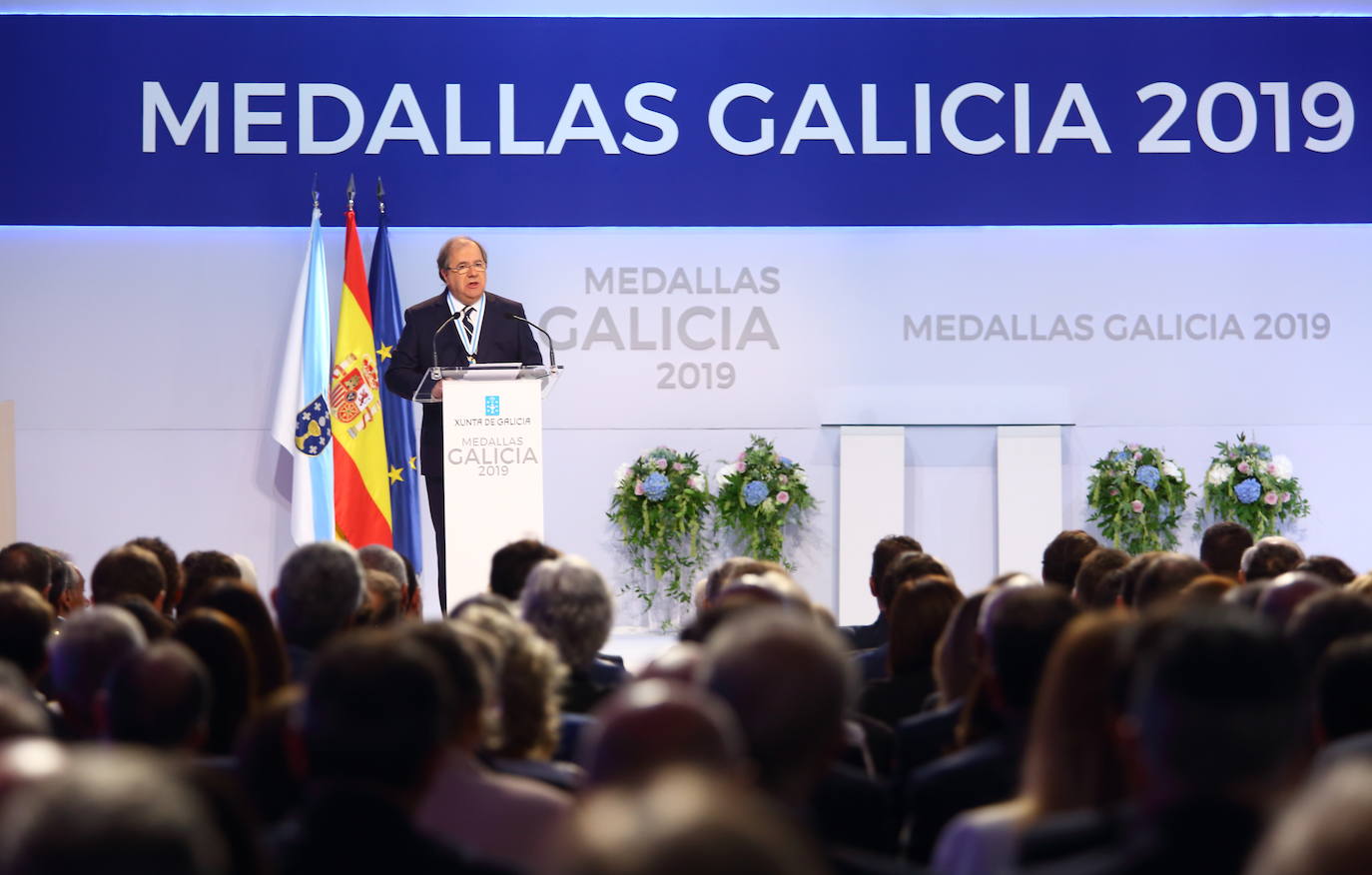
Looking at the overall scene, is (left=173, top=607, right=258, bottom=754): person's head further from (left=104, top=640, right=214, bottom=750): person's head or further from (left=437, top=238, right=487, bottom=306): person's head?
(left=437, top=238, right=487, bottom=306): person's head

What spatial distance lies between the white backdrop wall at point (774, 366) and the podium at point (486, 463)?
8.75ft

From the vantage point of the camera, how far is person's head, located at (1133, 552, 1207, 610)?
4090 mm

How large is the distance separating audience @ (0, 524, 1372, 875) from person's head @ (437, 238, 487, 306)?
13.8ft

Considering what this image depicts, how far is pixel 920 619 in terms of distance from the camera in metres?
4.07

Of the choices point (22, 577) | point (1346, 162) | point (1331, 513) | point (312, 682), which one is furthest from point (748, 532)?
point (312, 682)

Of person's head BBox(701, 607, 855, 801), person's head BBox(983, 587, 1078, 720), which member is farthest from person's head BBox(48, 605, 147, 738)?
person's head BBox(983, 587, 1078, 720)

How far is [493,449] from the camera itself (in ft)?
23.0

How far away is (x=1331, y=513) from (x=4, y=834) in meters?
9.92

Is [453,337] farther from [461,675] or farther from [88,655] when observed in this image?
[461,675]

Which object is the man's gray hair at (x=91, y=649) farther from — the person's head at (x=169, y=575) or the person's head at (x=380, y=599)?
the person's head at (x=169, y=575)

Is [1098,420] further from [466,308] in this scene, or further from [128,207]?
[128,207]

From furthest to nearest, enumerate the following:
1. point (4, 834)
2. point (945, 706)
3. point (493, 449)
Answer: point (493, 449) → point (945, 706) → point (4, 834)

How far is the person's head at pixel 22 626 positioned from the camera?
3.47 metres

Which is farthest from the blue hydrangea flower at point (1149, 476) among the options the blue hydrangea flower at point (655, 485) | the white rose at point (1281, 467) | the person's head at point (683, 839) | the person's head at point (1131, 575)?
the person's head at point (683, 839)
